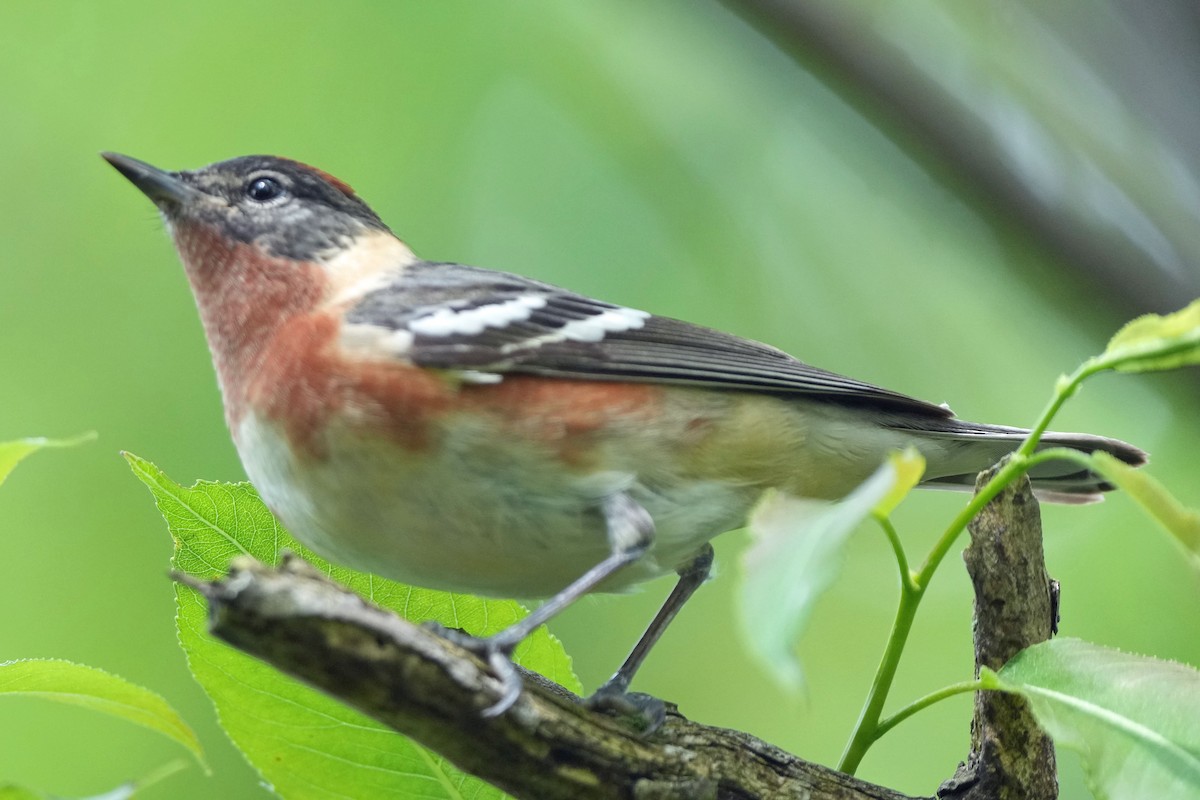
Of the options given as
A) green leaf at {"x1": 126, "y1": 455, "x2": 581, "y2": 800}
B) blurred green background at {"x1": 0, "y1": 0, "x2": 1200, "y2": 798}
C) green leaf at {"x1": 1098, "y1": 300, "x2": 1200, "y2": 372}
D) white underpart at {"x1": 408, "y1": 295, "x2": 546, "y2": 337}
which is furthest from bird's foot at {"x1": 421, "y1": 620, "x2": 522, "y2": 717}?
blurred green background at {"x1": 0, "y1": 0, "x2": 1200, "y2": 798}

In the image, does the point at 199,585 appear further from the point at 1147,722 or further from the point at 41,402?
the point at 41,402

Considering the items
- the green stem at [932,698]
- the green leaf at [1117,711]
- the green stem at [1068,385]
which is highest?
the green stem at [1068,385]

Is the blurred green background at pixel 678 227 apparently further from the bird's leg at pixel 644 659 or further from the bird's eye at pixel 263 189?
the bird's eye at pixel 263 189

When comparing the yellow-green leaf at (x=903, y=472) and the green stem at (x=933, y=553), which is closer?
the yellow-green leaf at (x=903, y=472)

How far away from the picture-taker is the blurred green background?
418 cm

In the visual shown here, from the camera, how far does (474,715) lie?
2.02 meters

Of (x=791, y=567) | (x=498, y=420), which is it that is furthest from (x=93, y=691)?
(x=791, y=567)

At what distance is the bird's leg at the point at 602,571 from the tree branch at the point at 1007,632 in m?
0.82

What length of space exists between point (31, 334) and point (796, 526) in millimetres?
5176

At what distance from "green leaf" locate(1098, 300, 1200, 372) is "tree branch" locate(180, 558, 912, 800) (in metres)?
1.19

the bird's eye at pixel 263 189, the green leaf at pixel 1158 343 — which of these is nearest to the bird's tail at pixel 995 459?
the green leaf at pixel 1158 343

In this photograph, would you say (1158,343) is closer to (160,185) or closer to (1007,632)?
(1007,632)

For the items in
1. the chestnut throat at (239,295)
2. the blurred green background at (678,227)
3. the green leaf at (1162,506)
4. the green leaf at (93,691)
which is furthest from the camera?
the blurred green background at (678,227)

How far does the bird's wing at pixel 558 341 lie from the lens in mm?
2889
